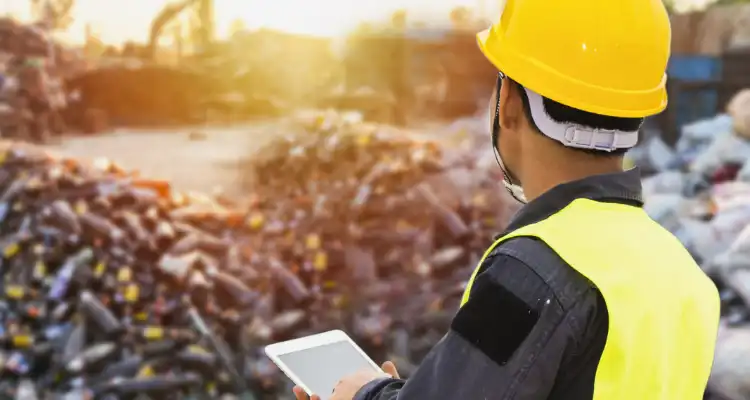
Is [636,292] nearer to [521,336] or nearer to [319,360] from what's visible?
[521,336]

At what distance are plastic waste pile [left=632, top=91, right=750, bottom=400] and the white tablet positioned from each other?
1.66 metres

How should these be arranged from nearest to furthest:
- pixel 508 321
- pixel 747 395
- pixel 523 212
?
pixel 508 321 < pixel 523 212 < pixel 747 395

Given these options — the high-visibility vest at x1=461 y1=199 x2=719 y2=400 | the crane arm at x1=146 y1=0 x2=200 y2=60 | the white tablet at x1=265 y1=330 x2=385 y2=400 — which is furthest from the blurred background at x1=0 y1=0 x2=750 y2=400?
the high-visibility vest at x1=461 y1=199 x2=719 y2=400

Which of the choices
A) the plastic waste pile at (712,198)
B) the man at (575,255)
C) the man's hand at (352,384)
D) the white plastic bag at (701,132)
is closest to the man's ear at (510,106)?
the man at (575,255)

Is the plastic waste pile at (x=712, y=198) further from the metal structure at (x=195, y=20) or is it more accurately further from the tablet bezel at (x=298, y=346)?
the tablet bezel at (x=298, y=346)

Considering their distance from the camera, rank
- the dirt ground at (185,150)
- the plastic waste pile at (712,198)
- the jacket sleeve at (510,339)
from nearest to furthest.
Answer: the jacket sleeve at (510,339) < the dirt ground at (185,150) < the plastic waste pile at (712,198)

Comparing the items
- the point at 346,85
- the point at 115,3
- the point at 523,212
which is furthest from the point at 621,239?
the point at 115,3

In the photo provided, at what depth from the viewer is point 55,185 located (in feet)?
7.79

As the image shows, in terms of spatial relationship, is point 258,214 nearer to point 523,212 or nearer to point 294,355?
point 294,355

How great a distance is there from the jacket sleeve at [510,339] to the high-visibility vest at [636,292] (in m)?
0.03

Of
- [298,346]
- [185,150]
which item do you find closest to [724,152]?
[185,150]

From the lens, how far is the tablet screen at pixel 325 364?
993 millimetres

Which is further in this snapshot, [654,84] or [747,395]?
[747,395]

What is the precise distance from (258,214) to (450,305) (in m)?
0.64
